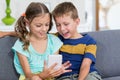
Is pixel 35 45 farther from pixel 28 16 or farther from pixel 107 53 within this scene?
pixel 107 53

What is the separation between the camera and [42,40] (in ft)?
5.92

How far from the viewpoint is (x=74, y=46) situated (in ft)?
5.83

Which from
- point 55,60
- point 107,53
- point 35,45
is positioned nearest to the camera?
point 55,60

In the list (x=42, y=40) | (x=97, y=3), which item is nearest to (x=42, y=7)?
(x=42, y=40)

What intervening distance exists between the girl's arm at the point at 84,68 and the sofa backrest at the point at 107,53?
0.93 feet

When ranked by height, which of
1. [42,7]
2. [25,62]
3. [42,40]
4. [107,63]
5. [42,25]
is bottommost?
[107,63]

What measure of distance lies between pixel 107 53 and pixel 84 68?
39cm

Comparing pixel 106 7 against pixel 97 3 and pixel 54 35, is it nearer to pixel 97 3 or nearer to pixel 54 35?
pixel 97 3

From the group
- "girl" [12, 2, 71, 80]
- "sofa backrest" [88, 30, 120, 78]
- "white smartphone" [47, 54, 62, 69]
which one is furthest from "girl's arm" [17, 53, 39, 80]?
"sofa backrest" [88, 30, 120, 78]

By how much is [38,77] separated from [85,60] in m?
0.33

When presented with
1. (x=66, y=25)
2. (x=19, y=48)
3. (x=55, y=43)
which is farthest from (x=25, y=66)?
(x=66, y=25)

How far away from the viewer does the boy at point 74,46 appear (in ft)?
5.65

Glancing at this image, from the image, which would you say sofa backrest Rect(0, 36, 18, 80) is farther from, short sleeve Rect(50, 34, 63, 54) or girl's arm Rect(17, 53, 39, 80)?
short sleeve Rect(50, 34, 63, 54)

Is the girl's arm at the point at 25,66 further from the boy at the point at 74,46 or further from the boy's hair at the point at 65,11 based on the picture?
the boy's hair at the point at 65,11
